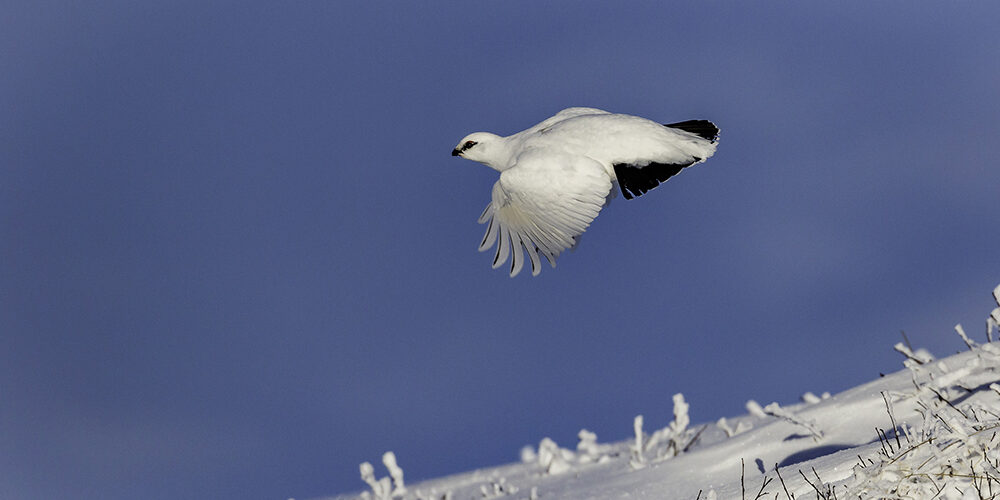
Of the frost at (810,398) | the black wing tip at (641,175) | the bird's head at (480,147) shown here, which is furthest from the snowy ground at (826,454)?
the bird's head at (480,147)

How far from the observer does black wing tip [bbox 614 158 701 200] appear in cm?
522

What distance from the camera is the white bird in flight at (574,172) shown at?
4988 mm

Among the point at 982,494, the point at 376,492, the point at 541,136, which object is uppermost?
the point at 541,136

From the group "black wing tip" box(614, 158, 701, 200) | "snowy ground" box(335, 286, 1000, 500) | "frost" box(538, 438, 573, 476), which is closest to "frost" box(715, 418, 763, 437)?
"snowy ground" box(335, 286, 1000, 500)

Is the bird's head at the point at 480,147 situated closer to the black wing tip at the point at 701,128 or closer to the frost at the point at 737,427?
the black wing tip at the point at 701,128

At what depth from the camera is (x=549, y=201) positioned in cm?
502

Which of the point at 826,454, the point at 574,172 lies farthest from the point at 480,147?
the point at 826,454

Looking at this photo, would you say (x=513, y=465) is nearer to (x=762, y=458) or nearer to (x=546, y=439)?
(x=546, y=439)

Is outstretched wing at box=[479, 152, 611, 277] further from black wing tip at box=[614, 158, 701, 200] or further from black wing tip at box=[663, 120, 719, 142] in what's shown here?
black wing tip at box=[663, 120, 719, 142]

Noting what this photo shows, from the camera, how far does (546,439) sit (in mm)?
7195

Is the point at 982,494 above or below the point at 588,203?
below

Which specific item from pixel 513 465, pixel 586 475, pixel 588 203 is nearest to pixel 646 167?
pixel 588 203

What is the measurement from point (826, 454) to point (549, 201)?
194cm

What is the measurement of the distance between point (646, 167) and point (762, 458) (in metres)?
1.69
